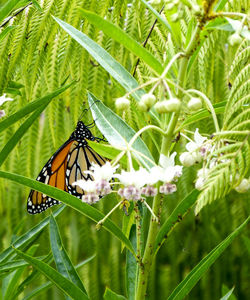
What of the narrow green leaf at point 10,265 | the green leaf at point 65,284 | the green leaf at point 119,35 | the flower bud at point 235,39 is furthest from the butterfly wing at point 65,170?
the flower bud at point 235,39

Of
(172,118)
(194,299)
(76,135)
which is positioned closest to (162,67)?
(172,118)

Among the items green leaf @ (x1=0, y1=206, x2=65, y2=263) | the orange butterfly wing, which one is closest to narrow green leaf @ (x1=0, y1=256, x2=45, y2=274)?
green leaf @ (x1=0, y1=206, x2=65, y2=263)

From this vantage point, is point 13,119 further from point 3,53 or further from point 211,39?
point 211,39

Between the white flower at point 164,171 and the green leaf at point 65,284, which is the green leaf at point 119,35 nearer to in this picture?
the white flower at point 164,171

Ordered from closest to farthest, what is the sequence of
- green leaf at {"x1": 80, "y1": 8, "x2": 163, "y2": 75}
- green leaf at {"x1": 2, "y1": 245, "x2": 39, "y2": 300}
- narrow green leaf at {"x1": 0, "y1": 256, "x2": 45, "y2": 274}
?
green leaf at {"x1": 80, "y1": 8, "x2": 163, "y2": 75} → narrow green leaf at {"x1": 0, "y1": 256, "x2": 45, "y2": 274} → green leaf at {"x1": 2, "y1": 245, "x2": 39, "y2": 300}

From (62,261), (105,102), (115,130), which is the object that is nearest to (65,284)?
(62,261)

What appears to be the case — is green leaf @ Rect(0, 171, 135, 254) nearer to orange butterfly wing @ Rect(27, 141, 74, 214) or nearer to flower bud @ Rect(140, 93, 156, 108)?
flower bud @ Rect(140, 93, 156, 108)
